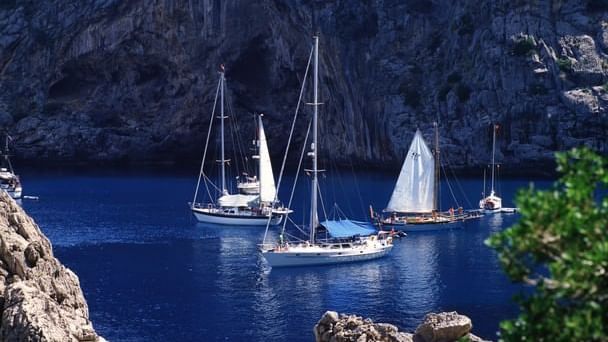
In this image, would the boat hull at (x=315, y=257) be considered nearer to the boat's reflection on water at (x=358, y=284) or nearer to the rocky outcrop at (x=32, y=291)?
the boat's reflection on water at (x=358, y=284)

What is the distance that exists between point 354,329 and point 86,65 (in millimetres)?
93828

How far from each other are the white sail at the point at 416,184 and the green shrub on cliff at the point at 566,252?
207 ft

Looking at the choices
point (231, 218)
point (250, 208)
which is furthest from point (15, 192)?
point (250, 208)

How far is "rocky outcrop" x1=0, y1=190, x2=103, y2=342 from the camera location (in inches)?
1058

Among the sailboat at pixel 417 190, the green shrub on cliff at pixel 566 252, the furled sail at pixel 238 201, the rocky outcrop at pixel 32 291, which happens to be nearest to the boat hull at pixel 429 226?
the sailboat at pixel 417 190

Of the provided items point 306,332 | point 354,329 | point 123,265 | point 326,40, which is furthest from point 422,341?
point 326,40

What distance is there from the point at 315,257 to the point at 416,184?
21.2 metres

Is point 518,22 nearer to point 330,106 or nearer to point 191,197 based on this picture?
point 330,106

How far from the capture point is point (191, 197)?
91.6 meters

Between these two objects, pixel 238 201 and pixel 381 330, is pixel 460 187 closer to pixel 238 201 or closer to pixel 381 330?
pixel 238 201

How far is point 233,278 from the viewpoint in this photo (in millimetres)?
54188

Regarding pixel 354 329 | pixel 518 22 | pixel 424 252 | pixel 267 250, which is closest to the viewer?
pixel 354 329

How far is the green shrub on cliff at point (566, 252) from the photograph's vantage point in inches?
493

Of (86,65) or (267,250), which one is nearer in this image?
(267,250)
